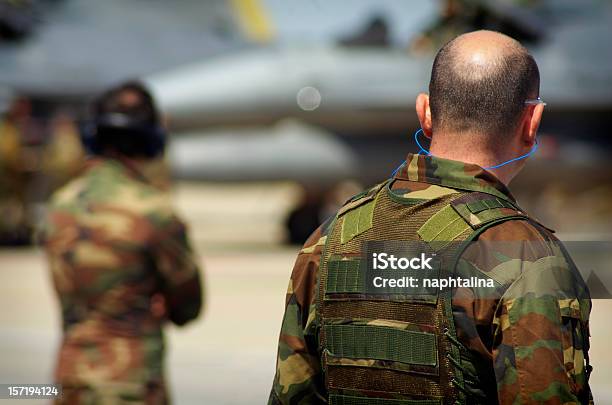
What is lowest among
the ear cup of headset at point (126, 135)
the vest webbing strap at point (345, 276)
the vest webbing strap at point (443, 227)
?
the vest webbing strap at point (345, 276)

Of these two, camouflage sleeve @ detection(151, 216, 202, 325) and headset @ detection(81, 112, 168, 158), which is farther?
headset @ detection(81, 112, 168, 158)

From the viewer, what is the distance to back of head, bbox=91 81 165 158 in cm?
300

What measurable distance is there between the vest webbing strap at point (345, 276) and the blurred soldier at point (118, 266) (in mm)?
1196

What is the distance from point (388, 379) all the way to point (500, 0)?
36.7 ft

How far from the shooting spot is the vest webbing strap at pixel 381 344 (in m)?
1.62

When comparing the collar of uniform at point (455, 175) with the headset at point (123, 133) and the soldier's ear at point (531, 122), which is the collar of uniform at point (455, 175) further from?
the headset at point (123, 133)

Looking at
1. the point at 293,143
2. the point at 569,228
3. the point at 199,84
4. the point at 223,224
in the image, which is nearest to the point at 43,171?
the point at 199,84

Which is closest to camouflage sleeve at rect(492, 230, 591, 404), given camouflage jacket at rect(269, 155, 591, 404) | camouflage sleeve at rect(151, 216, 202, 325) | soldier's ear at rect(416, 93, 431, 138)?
camouflage jacket at rect(269, 155, 591, 404)

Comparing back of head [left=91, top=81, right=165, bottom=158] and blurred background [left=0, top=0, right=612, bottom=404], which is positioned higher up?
blurred background [left=0, top=0, right=612, bottom=404]

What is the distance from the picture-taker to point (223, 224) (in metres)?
20.7

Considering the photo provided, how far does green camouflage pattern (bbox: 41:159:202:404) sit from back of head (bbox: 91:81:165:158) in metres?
0.08

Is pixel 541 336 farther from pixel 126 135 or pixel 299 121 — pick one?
pixel 299 121

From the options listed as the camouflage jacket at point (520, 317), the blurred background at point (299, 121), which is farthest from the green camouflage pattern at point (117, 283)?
the blurred background at point (299, 121)

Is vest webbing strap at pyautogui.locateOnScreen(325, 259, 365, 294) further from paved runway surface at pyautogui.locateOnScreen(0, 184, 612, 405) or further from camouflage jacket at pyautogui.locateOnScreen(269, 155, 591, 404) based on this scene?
paved runway surface at pyautogui.locateOnScreen(0, 184, 612, 405)
